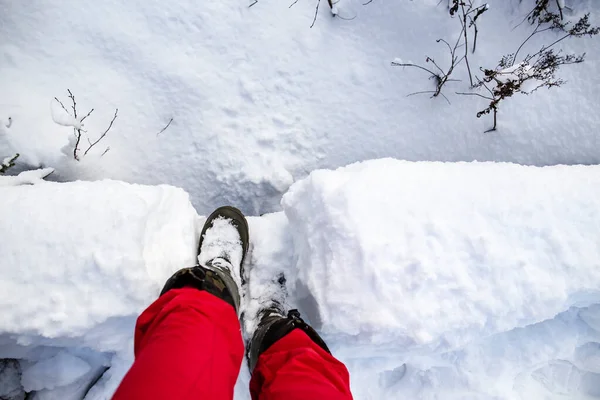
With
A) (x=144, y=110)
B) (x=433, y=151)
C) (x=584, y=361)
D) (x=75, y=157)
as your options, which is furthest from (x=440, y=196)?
(x=75, y=157)

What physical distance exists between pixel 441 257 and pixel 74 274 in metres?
1.63

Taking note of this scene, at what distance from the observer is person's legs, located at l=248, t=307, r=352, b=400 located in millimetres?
1002

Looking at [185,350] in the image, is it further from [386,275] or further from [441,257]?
[441,257]

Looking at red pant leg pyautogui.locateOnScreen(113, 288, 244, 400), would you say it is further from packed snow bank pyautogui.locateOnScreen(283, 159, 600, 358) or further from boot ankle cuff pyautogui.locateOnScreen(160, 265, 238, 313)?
packed snow bank pyautogui.locateOnScreen(283, 159, 600, 358)

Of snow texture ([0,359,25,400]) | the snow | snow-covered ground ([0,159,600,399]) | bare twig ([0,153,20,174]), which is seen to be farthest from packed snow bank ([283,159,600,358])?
bare twig ([0,153,20,174])

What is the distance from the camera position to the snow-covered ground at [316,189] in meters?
1.45

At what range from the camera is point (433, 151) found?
2287 millimetres

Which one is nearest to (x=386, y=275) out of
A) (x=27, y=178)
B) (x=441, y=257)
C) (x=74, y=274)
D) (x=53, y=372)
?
(x=441, y=257)

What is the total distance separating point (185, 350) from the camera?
0.97 meters

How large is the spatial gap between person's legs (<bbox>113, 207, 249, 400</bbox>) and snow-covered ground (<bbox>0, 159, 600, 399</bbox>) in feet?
1.00

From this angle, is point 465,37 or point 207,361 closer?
point 207,361

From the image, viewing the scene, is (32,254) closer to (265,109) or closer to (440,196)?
(265,109)

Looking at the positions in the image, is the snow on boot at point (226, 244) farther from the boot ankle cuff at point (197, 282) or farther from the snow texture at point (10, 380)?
the snow texture at point (10, 380)

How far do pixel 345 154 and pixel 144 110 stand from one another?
1.37m
